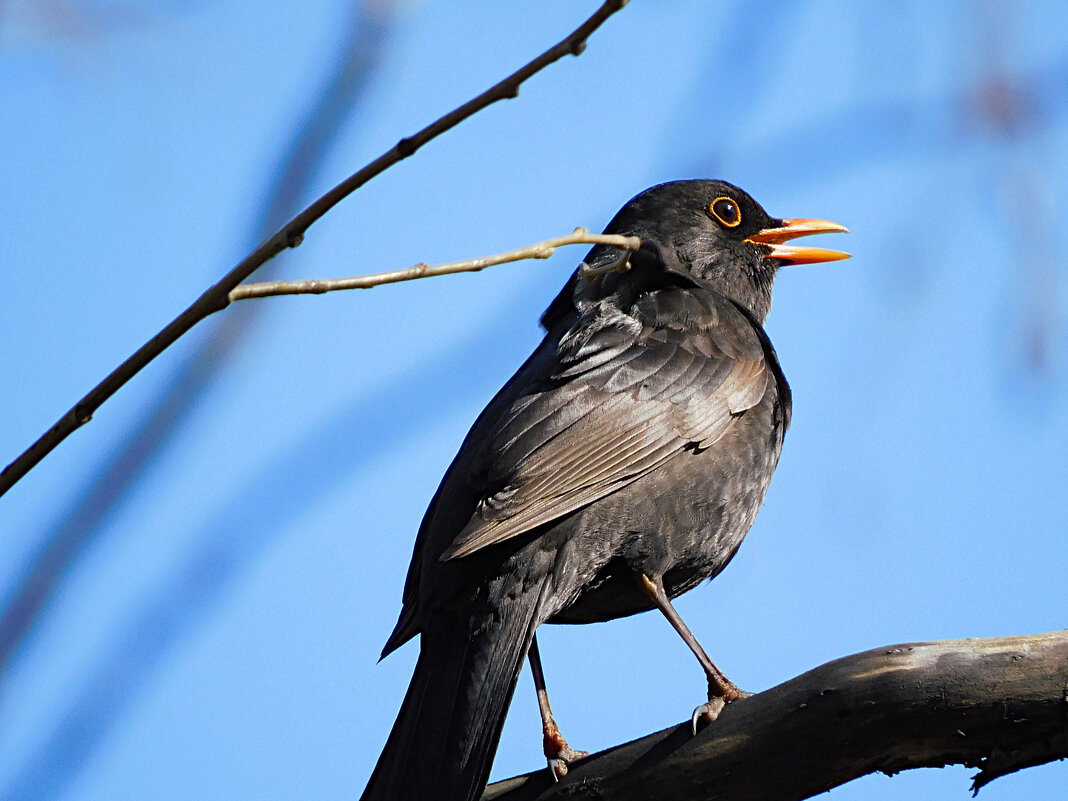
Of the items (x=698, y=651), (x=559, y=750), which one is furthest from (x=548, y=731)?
(x=698, y=651)

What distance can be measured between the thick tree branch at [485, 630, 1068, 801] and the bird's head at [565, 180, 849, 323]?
2.96 metres

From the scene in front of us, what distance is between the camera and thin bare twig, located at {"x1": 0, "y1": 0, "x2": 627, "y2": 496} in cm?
181

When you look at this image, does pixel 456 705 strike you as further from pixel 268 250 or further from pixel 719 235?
pixel 719 235

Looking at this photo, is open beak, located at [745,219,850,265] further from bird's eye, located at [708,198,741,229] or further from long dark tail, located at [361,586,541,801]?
long dark tail, located at [361,586,541,801]

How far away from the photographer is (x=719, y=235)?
6629mm

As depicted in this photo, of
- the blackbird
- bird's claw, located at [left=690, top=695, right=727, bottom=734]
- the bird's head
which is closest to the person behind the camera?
bird's claw, located at [left=690, top=695, right=727, bottom=734]

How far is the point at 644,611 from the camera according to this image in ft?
17.5

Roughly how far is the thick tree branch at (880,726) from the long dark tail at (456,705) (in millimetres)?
517

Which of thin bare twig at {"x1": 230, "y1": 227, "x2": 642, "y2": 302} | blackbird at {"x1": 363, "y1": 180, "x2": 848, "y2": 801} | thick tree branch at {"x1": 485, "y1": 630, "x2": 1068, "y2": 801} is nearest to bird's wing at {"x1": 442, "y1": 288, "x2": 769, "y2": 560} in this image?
blackbird at {"x1": 363, "y1": 180, "x2": 848, "y2": 801}

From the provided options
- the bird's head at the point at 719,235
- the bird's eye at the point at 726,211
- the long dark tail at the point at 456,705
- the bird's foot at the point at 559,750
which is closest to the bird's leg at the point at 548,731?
the bird's foot at the point at 559,750

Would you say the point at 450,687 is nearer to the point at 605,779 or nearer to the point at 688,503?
the point at 605,779

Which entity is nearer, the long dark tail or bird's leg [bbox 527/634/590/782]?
the long dark tail

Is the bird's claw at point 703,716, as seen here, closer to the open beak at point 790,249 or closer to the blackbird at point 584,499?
the blackbird at point 584,499

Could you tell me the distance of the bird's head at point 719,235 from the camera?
6496mm
